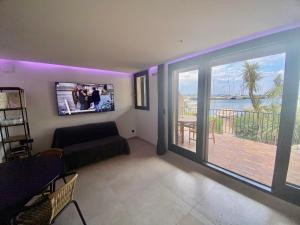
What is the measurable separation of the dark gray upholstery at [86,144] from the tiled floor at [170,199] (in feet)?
0.84

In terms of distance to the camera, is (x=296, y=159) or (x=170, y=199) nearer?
(x=170, y=199)

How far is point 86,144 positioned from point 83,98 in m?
1.13

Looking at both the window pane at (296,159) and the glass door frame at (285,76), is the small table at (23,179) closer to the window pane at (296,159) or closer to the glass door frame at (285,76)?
the glass door frame at (285,76)

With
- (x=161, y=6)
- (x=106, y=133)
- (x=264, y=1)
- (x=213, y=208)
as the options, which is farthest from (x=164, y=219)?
(x=106, y=133)

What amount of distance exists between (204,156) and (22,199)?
255 cm

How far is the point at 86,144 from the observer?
293 centimetres

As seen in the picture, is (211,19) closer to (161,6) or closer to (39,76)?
(161,6)

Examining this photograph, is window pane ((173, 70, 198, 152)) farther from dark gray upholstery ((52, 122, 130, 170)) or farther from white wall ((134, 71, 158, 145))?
dark gray upholstery ((52, 122, 130, 170))

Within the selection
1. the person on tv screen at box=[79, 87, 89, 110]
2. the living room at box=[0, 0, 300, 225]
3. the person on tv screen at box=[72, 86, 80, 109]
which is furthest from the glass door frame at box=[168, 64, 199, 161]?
the person on tv screen at box=[72, 86, 80, 109]

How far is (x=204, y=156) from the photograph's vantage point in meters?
2.58

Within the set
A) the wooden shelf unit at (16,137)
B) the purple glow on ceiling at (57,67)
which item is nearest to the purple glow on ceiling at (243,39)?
the purple glow on ceiling at (57,67)

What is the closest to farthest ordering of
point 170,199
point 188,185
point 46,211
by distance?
1. point 46,211
2. point 170,199
3. point 188,185

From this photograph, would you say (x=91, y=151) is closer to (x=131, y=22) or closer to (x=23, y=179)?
(x=23, y=179)

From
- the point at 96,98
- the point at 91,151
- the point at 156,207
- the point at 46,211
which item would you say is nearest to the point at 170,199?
the point at 156,207
